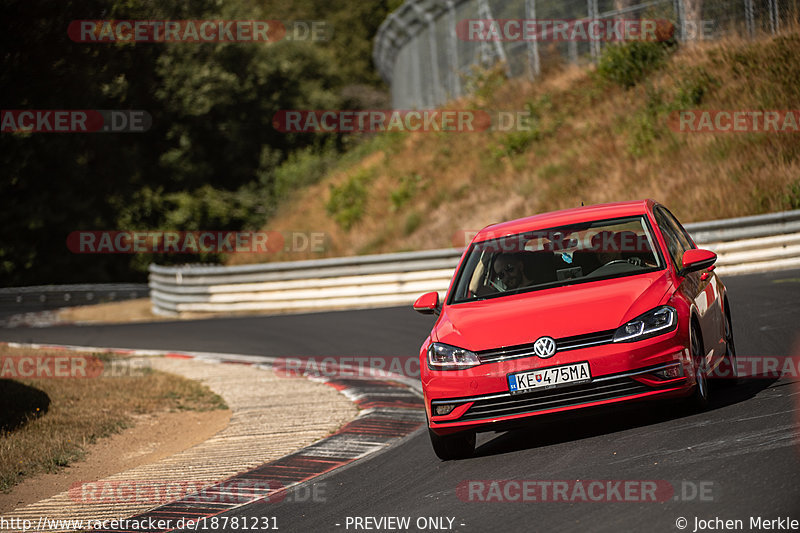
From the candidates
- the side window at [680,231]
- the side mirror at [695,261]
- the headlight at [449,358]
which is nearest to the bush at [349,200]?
the side window at [680,231]

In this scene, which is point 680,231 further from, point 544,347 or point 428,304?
point 544,347

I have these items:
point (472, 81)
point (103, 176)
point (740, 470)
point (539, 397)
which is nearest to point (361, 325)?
point (539, 397)

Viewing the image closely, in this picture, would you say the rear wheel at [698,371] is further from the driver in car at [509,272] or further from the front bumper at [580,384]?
the driver in car at [509,272]

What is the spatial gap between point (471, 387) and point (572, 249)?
181cm

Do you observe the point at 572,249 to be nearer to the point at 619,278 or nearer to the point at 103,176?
the point at 619,278

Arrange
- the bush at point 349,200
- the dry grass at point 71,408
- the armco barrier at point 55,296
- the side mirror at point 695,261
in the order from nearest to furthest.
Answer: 1. the side mirror at point 695,261
2. the dry grass at point 71,408
3. the bush at point 349,200
4. the armco barrier at point 55,296

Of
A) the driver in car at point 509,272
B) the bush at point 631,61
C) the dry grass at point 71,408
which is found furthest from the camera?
the bush at point 631,61

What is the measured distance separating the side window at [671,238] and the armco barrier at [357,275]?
8.81 metres

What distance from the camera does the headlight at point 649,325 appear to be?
21.7ft

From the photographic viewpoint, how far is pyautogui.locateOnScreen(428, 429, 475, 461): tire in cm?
721

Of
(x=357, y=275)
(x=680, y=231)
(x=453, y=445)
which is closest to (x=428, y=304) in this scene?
(x=453, y=445)

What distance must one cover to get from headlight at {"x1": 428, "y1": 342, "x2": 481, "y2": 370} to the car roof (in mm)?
1475

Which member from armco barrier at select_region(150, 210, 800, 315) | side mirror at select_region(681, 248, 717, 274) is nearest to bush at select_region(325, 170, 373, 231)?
armco barrier at select_region(150, 210, 800, 315)

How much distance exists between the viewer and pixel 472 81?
3077 centimetres
